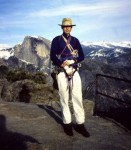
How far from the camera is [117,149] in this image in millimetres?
6820

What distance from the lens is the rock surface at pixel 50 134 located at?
6770mm

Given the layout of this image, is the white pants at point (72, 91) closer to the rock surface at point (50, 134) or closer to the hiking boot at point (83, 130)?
the hiking boot at point (83, 130)

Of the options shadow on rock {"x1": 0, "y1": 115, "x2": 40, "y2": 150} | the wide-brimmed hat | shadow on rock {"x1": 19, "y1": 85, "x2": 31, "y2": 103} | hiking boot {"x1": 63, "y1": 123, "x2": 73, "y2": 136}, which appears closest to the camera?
shadow on rock {"x1": 0, "y1": 115, "x2": 40, "y2": 150}

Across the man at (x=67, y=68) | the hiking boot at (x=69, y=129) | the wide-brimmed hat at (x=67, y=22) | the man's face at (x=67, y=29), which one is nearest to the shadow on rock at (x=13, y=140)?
the hiking boot at (x=69, y=129)

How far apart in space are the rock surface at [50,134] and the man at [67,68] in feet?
1.96

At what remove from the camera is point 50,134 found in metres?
7.75

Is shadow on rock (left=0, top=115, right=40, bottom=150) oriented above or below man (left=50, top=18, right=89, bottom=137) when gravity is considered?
below

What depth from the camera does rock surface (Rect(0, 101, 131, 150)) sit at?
677 cm

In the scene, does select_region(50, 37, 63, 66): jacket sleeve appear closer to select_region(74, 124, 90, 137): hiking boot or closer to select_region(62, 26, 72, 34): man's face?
select_region(62, 26, 72, 34): man's face

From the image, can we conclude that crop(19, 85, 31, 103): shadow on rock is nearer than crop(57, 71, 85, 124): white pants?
No

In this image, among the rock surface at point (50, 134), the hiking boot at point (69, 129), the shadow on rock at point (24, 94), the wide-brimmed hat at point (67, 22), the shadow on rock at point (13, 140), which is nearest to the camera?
the shadow on rock at point (13, 140)

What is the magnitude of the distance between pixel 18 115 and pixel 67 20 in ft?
15.2

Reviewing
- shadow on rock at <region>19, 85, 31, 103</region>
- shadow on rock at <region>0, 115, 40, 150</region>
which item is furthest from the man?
shadow on rock at <region>19, 85, 31, 103</region>

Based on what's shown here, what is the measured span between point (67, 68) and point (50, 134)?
1.79 meters
